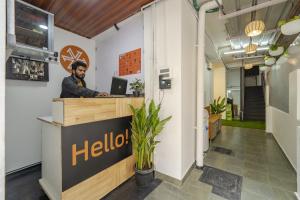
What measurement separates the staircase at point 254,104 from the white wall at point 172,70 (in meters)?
7.79

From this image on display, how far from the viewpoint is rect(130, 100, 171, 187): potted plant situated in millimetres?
2104

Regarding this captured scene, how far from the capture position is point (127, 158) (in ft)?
7.48

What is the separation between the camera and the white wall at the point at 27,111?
2545 millimetres

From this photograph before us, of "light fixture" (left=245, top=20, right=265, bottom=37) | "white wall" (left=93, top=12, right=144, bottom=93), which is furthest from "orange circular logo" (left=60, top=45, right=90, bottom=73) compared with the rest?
"light fixture" (left=245, top=20, right=265, bottom=37)

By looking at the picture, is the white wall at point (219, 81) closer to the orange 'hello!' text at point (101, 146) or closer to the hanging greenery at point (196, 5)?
the hanging greenery at point (196, 5)

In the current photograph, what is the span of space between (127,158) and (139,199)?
59 centimetres

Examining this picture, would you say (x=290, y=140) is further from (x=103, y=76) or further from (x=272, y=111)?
(x=103, y=76)

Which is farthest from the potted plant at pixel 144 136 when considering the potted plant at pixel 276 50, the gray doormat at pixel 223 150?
the potted plant at pixel 276 50

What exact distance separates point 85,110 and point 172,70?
1393 millimetres

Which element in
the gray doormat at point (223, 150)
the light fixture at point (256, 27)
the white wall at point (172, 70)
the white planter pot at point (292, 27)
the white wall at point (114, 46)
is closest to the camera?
the white planter pot at point (292, 27)

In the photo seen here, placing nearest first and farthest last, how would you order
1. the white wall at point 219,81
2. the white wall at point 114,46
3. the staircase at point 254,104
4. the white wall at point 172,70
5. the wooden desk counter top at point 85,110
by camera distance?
the wooden desk counter top at point 85,110 < the white wall at point 172,70 < the white wall at point 114,46 < the white wall at point 219,81 < the staircase at point 254,104

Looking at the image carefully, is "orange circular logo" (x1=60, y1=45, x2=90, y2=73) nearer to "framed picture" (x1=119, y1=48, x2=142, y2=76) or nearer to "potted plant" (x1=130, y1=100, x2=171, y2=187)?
"framed picture" (x1=119, y1=48, x2=142, y2=76)

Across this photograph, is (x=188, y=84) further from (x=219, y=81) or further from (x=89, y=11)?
(x=219, y=81)

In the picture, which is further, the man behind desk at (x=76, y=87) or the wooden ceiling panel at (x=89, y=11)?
the wooden ceiling panel at (x=89, y=11)
